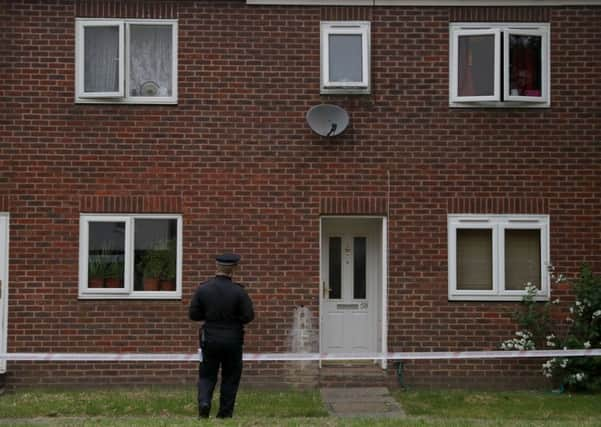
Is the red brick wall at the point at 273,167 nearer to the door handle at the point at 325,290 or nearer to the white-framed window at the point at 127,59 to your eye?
the white-framed window at the point at 127,59

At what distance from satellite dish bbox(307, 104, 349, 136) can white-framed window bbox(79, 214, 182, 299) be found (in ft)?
7.52

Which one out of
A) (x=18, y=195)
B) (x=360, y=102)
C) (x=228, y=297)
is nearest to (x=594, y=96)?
(x=360, y=102)

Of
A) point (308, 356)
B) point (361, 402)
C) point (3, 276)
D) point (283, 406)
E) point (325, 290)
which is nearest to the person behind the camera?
point (283, 406)

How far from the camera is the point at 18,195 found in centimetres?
1370

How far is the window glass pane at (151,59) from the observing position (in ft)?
45.7

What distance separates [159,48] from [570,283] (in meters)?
6.54

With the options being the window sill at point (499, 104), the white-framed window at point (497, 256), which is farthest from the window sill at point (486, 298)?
the window sill at point (499, 104)

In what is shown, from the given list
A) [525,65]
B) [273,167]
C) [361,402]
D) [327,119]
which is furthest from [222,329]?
[525,65]

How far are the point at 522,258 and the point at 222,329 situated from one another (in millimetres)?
5266

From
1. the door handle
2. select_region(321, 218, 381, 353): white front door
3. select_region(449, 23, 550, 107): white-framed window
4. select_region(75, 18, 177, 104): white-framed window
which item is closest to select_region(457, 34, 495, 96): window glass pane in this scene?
select_region(449, 23, 550, 107): white-framed window

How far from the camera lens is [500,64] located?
13.9 meters

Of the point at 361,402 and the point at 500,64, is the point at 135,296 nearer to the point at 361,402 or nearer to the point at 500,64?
the point at 361,402

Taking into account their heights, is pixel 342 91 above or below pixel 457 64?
below

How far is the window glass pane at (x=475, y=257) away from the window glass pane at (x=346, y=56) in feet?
8.65
